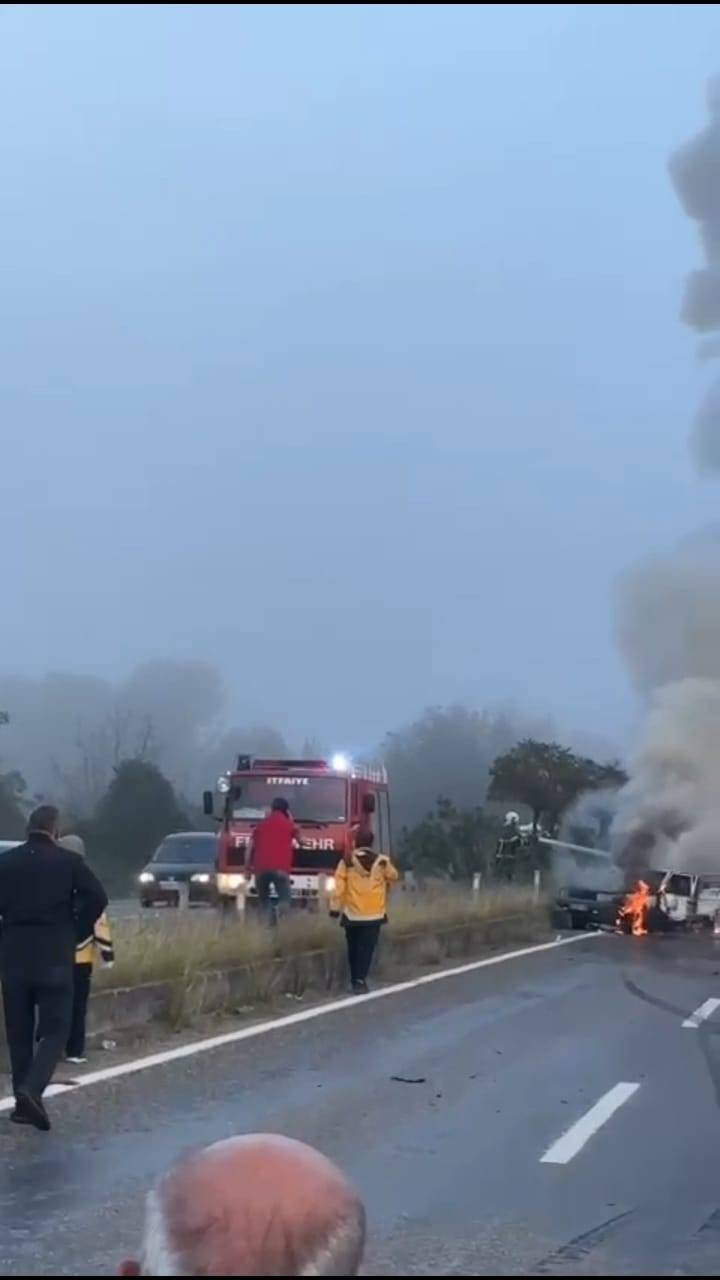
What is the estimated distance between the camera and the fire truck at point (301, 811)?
24203mm

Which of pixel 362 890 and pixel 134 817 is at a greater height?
pixel 134 817

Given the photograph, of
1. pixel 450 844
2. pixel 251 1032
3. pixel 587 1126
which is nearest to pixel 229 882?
pixel 251 1032

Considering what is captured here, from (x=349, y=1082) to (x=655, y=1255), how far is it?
174 inches

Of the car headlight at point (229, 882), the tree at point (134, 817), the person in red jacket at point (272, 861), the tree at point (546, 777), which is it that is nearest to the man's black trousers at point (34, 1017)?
the person in red jacket at point (272, 861)

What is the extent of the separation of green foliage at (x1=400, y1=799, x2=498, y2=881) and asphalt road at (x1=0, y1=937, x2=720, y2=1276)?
2249cm

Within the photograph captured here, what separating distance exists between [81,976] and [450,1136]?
9.30ft

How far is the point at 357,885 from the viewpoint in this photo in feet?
53.0

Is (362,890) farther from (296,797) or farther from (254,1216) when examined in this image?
(254,1216)

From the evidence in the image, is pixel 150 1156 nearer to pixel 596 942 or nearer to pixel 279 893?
pixel 279 893

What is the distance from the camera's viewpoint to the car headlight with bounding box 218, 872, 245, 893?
24.3m

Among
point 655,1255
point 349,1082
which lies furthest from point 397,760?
point 655,1255

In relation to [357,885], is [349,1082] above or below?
below

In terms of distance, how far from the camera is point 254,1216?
80.9 inches

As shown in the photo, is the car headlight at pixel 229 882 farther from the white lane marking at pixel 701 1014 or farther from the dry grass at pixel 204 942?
the white lane marking at pixel 701 1014
